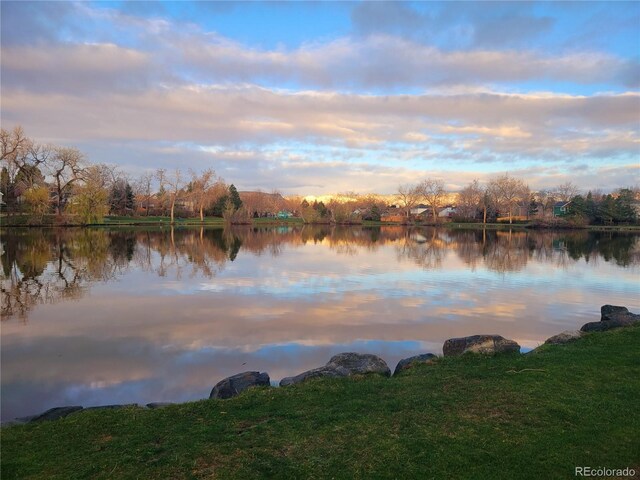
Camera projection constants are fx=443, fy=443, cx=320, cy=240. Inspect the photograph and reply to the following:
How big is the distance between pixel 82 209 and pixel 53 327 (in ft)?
168

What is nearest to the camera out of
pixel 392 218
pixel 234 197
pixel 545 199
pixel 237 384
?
pixel 237 384

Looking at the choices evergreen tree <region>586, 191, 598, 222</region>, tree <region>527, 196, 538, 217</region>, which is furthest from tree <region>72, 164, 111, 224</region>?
tree <region>527, 196, 538, 217</region>

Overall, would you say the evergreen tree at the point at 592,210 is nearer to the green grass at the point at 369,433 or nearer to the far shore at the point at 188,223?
the far shore at the point at 188,223

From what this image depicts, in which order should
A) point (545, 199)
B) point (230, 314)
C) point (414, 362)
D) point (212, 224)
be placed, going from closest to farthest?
point (414, 362)
point (230, 314)
point (212, 224)
point (545, 199)

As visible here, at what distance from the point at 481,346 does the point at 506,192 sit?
333 feet

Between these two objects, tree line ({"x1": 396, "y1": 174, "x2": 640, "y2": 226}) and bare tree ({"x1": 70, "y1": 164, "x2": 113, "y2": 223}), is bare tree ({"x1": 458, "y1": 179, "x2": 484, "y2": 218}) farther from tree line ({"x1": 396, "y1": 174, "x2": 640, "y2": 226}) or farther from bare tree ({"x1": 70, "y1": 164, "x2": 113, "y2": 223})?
bare tree ({"x1": 70, "y1": 164, "x2": 113, "y2": 223})

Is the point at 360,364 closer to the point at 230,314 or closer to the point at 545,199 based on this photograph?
the point at 230,314

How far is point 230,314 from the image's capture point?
12.9 m

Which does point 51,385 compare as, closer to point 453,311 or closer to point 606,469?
point 606,469

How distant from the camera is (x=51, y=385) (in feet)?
25.0

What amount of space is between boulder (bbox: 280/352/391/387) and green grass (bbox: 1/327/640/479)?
1.74ft

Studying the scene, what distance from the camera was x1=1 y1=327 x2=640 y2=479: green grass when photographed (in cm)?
398

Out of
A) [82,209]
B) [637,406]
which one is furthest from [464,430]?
[82,209]

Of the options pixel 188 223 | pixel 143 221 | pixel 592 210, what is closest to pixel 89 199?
pixel 143 221
